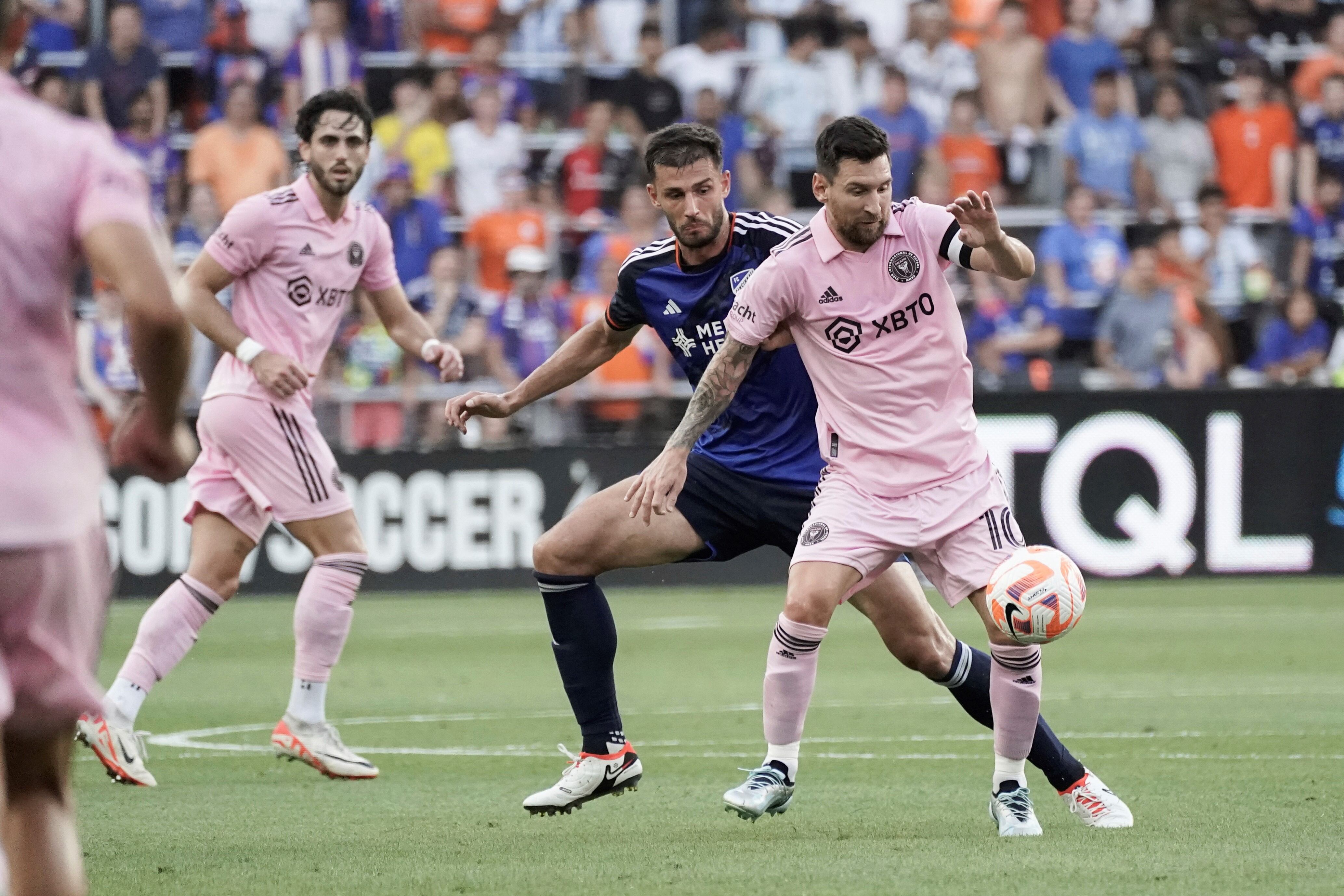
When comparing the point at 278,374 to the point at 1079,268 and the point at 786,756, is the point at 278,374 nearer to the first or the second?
the point at 786,756

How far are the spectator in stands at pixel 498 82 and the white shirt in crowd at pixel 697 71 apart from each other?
A: 54.3 inches

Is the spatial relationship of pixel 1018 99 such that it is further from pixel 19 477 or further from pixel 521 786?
pixel 19 477

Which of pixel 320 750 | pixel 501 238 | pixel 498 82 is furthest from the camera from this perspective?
pixel 498 82

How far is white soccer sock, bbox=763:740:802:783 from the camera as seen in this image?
20.2ft

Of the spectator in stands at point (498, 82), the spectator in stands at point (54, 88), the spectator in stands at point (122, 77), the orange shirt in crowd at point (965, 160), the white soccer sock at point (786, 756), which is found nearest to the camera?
the white soccer sock at point (786, 756)

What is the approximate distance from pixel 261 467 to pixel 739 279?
7.78ft

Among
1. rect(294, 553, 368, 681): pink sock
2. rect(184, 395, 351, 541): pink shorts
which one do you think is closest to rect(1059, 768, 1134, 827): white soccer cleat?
rect(294, 553, 368, 681): pink sock

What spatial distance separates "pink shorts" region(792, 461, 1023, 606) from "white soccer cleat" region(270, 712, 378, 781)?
2349 millimetres

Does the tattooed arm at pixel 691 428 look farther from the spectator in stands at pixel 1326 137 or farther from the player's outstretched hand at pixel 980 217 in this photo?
the spectator in stands at pixel 1326 137

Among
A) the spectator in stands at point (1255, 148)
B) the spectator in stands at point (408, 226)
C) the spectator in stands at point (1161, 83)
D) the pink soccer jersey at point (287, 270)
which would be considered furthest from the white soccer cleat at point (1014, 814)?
the spectator in stands at point (1161, 83)

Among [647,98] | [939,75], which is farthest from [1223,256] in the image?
[647,98]

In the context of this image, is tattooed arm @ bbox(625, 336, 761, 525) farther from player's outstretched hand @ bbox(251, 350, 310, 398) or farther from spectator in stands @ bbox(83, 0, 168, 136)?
spectator in stands @ bbox(83, 0, 168, 136)

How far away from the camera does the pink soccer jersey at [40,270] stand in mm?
3098

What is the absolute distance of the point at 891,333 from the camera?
6234 mm
